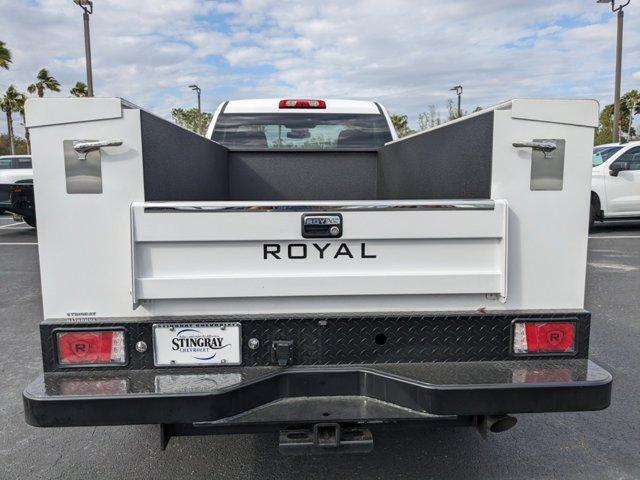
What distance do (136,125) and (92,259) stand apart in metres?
0.57

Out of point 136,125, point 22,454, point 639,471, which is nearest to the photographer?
point 136,125

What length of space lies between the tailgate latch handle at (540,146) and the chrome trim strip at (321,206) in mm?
265

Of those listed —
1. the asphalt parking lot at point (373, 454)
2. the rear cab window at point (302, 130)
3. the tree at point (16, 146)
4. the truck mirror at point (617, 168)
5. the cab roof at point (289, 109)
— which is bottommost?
the asphalt parking lot at point (373, 454)

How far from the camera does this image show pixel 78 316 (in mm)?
2184

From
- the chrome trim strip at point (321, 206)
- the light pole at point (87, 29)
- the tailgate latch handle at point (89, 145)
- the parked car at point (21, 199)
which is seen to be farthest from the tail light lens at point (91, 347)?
the light pole at point (87, 29)

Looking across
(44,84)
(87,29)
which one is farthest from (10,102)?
(87,29)

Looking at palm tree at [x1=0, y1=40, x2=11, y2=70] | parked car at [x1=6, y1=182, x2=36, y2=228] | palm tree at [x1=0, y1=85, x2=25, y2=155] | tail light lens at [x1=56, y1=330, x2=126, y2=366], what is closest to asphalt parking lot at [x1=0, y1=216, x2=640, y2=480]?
tail light lens at [x1=56, y1=330, x2=126, y2=366]

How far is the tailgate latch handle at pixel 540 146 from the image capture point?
2201mm

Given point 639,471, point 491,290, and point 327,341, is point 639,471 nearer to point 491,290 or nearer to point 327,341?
point 491,290

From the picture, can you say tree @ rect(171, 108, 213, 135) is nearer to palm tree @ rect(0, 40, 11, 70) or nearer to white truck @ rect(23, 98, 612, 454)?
palm tree @ rect(0, 40, 11, 70)

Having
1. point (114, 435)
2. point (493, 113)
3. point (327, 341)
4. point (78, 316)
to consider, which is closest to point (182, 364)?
point (78, 316)

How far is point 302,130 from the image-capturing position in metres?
5.27

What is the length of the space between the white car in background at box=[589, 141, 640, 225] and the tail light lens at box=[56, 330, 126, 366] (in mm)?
10809

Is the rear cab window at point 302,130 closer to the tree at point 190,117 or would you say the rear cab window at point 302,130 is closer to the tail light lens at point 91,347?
the tail light lens at point 91,347
